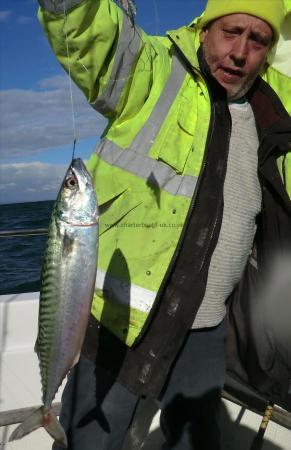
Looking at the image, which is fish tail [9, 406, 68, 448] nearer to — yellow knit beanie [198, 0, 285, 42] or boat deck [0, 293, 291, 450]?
boat deck [0, 293, 291, 450]

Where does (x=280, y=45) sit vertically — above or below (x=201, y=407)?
above

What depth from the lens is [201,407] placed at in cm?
265

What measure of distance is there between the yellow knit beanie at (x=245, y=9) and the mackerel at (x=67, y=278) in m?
1.17

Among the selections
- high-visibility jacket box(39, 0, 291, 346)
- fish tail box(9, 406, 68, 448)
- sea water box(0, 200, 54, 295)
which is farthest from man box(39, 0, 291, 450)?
sea water box(0, 200, 54, 295)

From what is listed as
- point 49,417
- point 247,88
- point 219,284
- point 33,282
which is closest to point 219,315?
point 219,284

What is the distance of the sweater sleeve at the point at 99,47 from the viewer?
1.88m

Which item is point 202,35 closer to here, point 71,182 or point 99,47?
point 99,47

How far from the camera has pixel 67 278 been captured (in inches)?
73.6

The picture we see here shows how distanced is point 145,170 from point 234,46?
0.78 m

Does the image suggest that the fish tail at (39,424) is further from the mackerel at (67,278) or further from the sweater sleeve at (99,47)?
the sweater sleeve at (99,47)

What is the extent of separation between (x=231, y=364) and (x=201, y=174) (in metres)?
1.42

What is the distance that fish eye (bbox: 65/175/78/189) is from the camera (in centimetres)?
182

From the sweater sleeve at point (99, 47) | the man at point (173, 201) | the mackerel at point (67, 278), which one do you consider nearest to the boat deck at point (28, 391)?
the man at point (173, 201)

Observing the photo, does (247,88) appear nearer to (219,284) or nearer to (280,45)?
(280,45)
